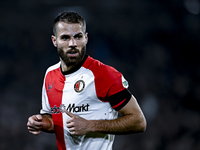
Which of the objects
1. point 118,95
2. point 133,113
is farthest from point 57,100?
point 133,113

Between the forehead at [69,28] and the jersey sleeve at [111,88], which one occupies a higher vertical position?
the forehead at [69,28]

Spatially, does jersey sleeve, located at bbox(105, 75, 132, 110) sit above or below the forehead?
below

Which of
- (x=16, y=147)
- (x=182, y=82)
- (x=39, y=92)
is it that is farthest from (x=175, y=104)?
(x=16, y=147)

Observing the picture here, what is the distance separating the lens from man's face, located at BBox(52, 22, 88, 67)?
181 centimetres

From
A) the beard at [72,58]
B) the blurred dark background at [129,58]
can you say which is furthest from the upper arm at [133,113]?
the blurred dark background at [129,58]

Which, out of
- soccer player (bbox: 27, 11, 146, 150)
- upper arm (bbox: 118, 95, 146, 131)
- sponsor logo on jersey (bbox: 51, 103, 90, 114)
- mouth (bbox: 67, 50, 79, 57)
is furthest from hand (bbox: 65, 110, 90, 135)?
mouth (bbox: 67, 50, 79, 57)

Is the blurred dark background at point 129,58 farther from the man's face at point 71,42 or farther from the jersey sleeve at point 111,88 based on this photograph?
the jersey sleeve at point 111,88

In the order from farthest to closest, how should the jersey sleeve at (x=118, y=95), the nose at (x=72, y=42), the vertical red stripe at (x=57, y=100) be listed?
the vertical red stripe at (x=57, y=100)
the nose at (x=72, y=42)
the jersey sleeve at (x=118, y=95)

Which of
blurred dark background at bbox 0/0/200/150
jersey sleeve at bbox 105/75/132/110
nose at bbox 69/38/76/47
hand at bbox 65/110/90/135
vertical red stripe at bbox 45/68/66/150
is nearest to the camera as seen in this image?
hand at bbox 65/110/90/135

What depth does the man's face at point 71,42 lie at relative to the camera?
5.93 feet

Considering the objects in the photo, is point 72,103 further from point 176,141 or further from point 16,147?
point 176,141

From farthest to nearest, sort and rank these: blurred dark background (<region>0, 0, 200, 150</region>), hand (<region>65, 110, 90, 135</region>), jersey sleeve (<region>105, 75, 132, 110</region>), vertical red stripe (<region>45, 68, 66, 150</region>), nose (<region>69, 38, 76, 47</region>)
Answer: blurred dark background (<region>0, 0, 200, 150</region>) → vertical red stripe (<region>45, 68, 66, 150</region>) → nose (<region>69, 38, 76, 47</region>) → jersey sleeve (<region>105, 75, 132, 110</region>) → hand (<region>65, 110, 90, 135</region>)

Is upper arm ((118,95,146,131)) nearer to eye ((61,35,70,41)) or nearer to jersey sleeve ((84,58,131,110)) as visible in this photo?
jersey sleeve ((84,58,131,110))

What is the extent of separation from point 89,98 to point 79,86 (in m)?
0.13
